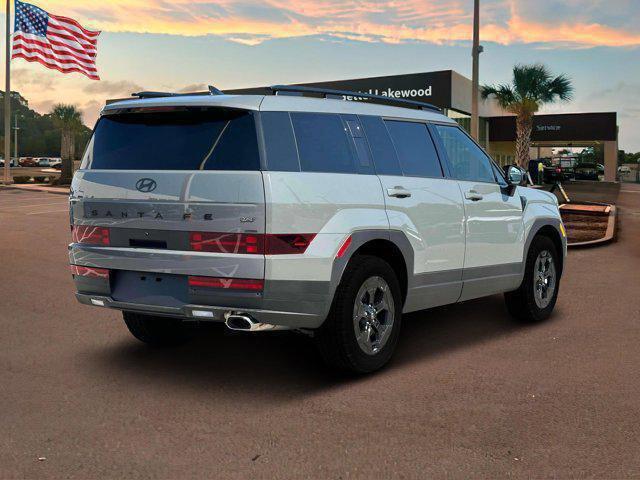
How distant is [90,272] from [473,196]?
3.28 metres

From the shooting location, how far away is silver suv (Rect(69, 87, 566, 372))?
509 cm

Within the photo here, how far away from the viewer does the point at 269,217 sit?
500cm

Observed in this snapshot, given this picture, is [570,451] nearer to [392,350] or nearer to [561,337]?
[392,350]

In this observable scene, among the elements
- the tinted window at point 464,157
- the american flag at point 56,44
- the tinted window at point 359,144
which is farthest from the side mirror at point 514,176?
the american flag at point 56,44

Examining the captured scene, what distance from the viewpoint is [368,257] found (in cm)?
565

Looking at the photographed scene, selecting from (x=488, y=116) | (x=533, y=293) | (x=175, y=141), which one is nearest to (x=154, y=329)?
(x=175, y=141)

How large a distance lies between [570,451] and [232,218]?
2.46 metres

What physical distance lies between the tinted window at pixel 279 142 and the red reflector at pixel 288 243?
17.6 inches

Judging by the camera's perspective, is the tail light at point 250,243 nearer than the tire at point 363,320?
Yes

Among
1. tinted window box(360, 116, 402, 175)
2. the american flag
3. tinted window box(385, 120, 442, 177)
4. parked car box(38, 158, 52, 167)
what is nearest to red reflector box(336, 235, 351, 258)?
tinted window box(360, 116, 402, 175)

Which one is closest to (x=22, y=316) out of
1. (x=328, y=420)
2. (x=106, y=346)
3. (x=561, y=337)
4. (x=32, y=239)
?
(x=106, y=346)

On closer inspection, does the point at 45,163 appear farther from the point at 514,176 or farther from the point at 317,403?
the point at 317,403

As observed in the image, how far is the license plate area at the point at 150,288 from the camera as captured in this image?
207 inches

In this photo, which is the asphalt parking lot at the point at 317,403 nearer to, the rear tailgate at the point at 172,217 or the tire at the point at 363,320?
the tire at the point at 363,320
